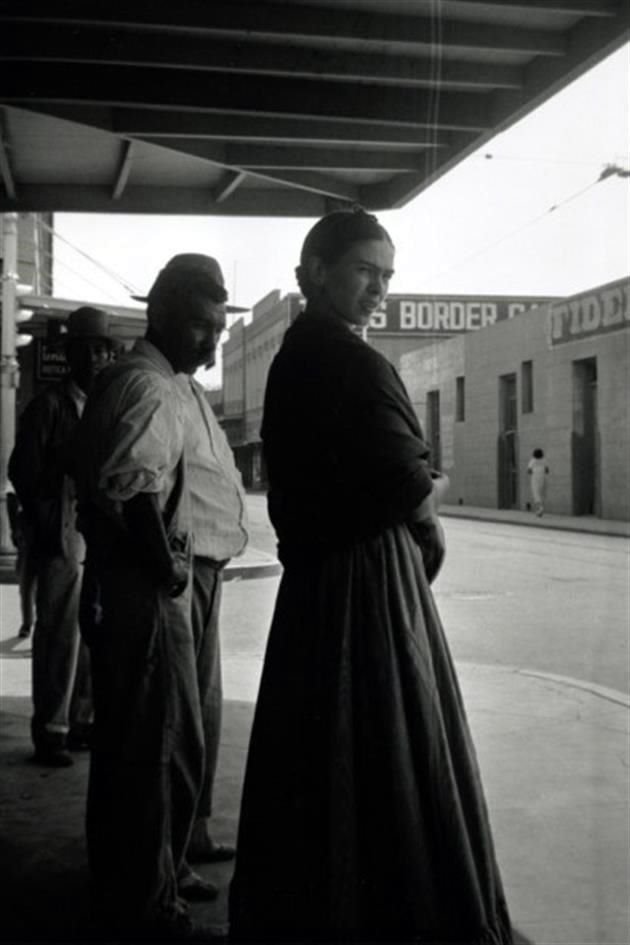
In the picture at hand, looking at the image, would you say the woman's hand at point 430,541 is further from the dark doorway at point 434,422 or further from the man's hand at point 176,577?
the dark doorway at point 434,422

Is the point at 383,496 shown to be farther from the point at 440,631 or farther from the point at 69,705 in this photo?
the point at 69,705

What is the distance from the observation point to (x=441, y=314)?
64500 mm

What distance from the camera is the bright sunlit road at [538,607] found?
8.40m

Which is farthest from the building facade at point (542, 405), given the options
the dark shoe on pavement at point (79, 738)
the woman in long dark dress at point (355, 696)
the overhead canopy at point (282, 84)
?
the woman in long dark dress at point (355, 696)

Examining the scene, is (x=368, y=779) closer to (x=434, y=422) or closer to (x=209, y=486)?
(x=209, y=486)

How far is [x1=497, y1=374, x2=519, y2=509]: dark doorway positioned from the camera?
3684 cm

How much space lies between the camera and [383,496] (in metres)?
2.43

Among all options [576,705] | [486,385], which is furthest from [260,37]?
[486,385]

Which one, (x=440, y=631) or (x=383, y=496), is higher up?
(x=383, y=496)

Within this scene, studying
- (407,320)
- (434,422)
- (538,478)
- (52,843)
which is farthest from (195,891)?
(407,320)

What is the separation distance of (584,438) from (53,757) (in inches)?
1099

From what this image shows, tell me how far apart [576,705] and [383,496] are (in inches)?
175

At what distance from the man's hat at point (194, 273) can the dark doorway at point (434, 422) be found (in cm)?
4000

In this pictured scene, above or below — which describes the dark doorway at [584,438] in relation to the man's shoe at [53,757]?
above
